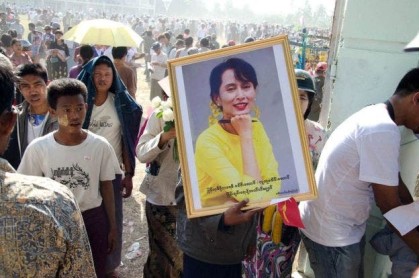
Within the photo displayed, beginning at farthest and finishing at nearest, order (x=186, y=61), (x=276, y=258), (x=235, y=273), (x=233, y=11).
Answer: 1. (x=233, y=11)
2. (x=276, y=258)
3. (x=235, y=273)
4. (x=186, y=61)

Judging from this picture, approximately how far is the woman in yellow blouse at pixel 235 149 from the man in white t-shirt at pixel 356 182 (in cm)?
47

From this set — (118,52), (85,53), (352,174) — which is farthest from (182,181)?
(85,53)

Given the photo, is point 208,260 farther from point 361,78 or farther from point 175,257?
point 361,78

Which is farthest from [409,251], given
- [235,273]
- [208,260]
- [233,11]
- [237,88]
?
[233,11]

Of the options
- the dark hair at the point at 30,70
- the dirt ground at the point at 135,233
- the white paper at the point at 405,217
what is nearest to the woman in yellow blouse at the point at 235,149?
the white paper at the point at 405,217

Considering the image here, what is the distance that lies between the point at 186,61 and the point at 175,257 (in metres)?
1.84

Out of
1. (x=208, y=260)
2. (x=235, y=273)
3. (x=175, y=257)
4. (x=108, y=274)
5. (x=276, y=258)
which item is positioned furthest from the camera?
(x=108, y=274)

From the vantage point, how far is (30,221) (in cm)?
119

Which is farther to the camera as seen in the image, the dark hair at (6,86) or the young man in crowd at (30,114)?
the young man in crowd at (30,114)

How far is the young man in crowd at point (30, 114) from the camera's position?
301 centimetres

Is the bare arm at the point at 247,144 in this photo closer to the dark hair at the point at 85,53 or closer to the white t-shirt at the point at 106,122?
the white t-shirt at the point at 106,122

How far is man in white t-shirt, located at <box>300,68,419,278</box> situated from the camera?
184 centimetres

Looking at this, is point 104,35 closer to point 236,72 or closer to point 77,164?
point 77,164

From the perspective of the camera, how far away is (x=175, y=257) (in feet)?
10.1
